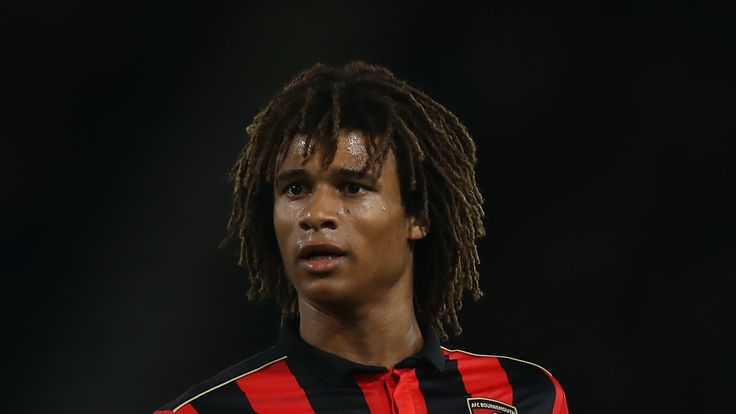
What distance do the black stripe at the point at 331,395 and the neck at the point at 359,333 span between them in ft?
0.24

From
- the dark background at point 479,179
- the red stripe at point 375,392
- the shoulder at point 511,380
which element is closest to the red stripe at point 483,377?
the shoulder at point 511,380

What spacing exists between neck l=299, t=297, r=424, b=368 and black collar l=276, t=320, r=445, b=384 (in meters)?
0.03

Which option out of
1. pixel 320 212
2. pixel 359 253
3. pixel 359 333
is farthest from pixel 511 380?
pixel 320 212

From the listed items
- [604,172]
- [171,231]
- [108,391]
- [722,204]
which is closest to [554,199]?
[604,172]

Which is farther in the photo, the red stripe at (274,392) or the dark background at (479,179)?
the dark background at (479,179)

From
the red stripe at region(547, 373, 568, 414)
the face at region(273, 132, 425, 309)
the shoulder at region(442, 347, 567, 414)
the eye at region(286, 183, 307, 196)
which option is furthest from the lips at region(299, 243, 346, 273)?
the red stripe at region(547, 373, 568, 414)

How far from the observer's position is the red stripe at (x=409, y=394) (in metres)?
2.74

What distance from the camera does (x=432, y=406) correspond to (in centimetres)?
281

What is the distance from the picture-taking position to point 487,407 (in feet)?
9.50

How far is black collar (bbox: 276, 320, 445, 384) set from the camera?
107 inches

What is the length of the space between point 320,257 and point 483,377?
0.62 m

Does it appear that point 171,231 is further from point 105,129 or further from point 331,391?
point 331,391

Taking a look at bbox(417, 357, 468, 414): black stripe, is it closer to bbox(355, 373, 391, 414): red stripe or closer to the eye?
bbox(355, 373, 391, 414): red stripe

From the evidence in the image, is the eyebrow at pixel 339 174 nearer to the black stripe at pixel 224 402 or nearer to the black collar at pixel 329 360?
the black collar at pixel 329 360
